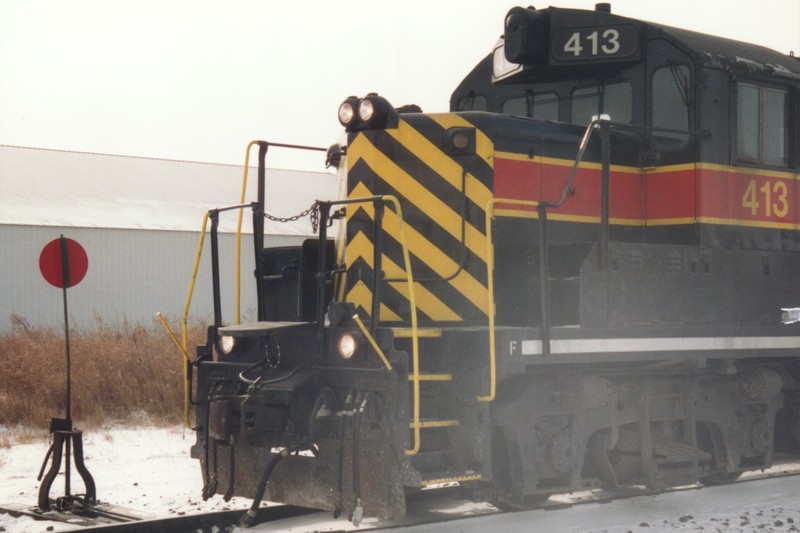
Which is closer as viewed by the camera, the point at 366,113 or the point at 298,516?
the point at 366,113

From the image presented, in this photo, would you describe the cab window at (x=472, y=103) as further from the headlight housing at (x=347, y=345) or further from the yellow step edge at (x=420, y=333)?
the headlight housing at (x=347, y=345)

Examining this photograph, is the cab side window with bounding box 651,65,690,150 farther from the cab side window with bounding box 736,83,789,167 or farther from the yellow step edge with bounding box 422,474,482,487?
the yellow step edge with bounding box 422,474,482,487

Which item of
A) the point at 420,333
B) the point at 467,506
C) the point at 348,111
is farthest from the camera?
the point at 467,506

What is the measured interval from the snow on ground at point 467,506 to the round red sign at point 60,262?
1671 millimetres

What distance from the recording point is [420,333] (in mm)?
6586

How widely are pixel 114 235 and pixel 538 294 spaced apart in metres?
22.2

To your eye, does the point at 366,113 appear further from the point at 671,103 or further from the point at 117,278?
the point at 117,278

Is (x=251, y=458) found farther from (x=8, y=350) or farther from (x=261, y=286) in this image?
(x=8, y=350)

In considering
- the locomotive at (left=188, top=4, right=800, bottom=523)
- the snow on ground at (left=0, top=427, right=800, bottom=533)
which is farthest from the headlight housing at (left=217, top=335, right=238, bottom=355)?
the snow on ground at (left=0, top=427, right=800, bottom=533)

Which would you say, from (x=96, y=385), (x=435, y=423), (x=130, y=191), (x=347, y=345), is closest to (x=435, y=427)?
(x=435, y=423)

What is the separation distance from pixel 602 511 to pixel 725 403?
1397 mm

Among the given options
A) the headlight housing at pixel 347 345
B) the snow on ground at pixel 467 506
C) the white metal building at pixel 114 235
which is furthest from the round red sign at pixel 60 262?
the white metal building at pixel 114 235

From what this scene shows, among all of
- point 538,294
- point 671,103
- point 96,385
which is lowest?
point 96,385

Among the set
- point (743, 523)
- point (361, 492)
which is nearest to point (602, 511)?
point (743, 523)
